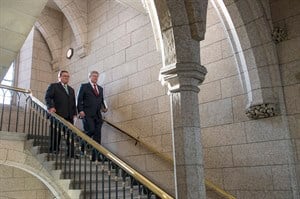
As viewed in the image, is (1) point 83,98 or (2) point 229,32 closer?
(2) point 229,32

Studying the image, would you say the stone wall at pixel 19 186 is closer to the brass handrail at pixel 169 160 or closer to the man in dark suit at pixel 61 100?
the man in dark suit at pixel 61 100

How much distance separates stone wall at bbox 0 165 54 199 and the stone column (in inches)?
164

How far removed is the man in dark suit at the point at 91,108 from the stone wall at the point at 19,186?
1.97m

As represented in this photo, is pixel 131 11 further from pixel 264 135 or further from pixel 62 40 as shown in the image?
pixel 264 135

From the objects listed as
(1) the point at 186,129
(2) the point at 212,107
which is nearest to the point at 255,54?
(2) the point at 212,107

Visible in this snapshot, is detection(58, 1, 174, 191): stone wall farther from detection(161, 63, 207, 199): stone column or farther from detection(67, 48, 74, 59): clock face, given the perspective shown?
detection(161, 63, 207, 199): stone column

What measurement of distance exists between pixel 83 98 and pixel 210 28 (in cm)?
202

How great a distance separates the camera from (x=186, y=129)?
2416 millimetres

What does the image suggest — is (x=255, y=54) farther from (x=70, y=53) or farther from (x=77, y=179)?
(x=70, y=53)

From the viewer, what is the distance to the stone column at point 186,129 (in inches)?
91.5

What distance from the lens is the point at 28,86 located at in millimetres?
6547

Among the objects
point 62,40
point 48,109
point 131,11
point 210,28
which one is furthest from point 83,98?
point 62,40

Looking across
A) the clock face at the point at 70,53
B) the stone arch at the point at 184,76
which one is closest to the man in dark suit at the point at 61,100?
the clock face at the point at 70,53

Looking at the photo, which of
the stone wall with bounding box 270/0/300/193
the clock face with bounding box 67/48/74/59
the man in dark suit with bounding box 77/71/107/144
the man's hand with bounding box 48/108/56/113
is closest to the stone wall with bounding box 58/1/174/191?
the clock face with bounding box 67/48/74/59
